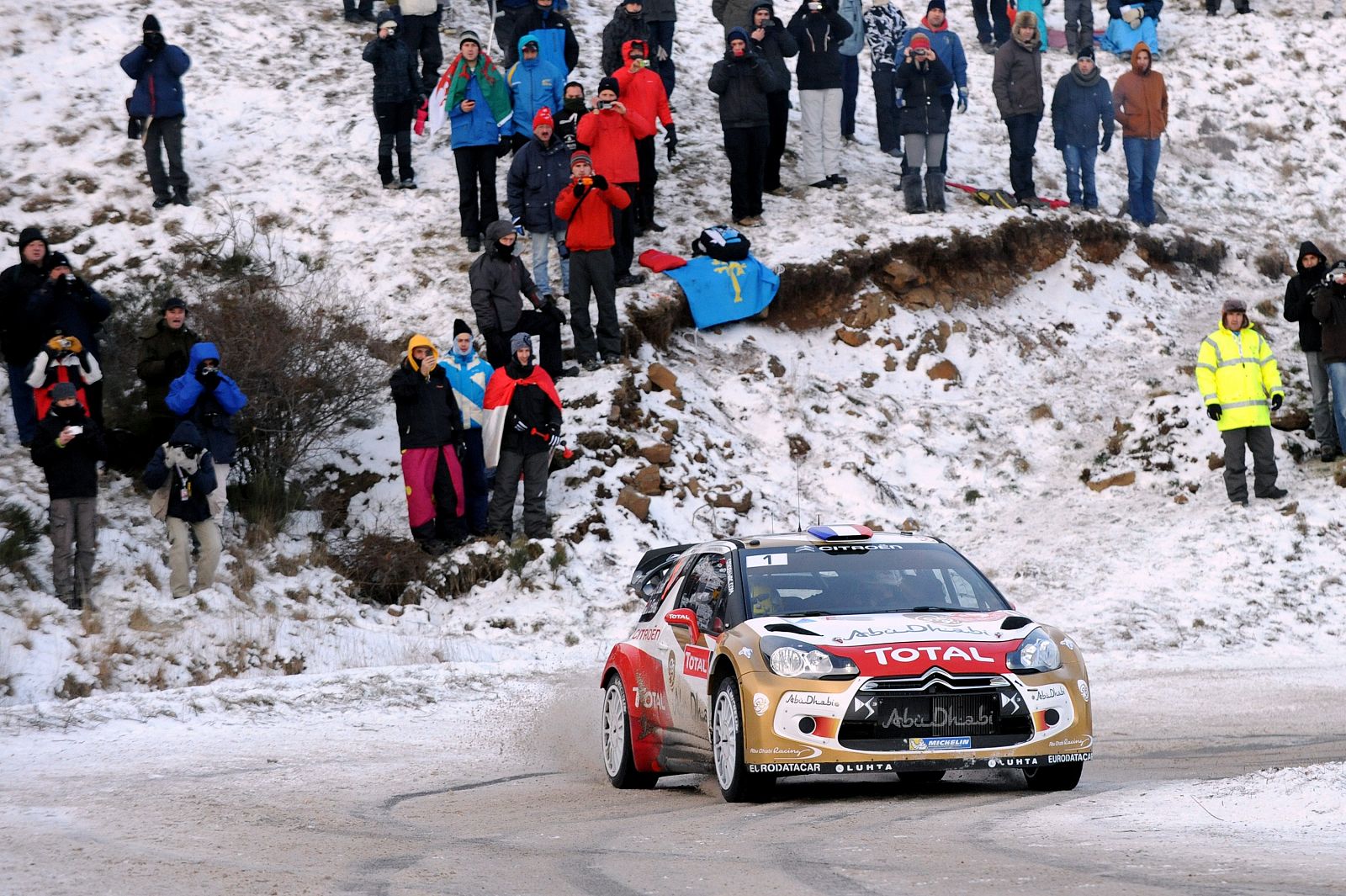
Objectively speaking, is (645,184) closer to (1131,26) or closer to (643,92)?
(643,92)

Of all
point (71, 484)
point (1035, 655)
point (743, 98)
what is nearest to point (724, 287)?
point (743, 98)

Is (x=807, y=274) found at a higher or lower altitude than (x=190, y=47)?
lower

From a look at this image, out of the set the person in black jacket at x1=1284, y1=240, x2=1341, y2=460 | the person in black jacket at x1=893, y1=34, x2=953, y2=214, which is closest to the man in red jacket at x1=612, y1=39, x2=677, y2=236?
the person in black jacket at x1=893, y1=34, x2=953, y2=214

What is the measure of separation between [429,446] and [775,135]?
8.53m

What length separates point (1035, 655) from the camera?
800 centimetres

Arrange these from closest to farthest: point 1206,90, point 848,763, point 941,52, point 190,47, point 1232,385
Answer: point 848,763, point 1232,385, point 941,52, point 190,47, point 1206,90

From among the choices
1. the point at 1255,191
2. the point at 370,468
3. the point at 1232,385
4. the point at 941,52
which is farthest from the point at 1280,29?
the point at 370,468

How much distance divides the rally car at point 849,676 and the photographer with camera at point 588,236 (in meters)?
9.00

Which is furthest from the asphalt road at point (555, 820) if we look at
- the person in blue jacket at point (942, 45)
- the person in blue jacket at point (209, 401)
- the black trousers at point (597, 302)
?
the person in blue jacket at point (942, 45)

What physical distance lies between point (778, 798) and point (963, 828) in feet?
5.17

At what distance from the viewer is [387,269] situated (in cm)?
2073

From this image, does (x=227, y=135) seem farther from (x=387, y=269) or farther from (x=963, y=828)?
(x=963, y=828)

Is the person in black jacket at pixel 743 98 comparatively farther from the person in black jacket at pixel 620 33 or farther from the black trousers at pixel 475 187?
the black trousers at pixel 475 187

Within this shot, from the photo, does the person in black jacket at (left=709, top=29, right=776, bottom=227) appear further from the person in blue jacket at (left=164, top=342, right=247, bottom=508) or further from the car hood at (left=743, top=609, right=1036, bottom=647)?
the car hood at (left=743, top=609, right=1036, bottom=647)
